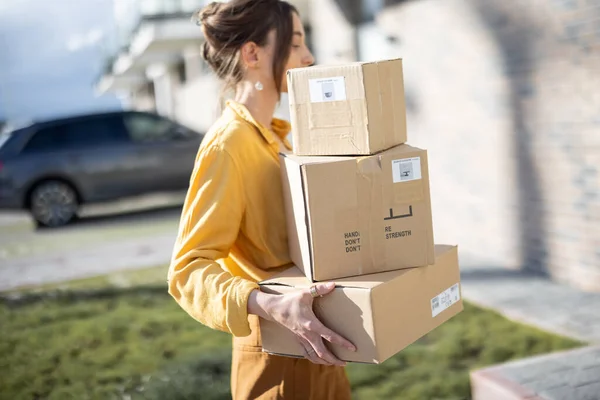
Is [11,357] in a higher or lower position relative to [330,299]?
lower

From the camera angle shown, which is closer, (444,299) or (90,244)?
(444,299)

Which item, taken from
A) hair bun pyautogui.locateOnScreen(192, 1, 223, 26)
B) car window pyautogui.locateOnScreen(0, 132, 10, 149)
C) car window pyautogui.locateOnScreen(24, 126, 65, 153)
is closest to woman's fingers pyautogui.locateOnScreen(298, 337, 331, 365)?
hair bun pyautogui.locateOnScreen(192, 1, 223, 26)

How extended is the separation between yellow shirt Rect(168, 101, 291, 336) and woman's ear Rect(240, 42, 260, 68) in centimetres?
13

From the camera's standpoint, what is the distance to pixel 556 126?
17.9ft

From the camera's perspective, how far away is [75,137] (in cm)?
1202

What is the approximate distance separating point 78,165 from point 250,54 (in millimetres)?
→ 10326

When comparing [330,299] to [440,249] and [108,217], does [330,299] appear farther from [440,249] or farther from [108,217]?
[108,217]

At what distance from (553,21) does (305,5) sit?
1210cm

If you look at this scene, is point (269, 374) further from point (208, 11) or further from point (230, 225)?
point (208, 11)

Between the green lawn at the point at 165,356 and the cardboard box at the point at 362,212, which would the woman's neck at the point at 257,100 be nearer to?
the cardboard box at the point at 362,212

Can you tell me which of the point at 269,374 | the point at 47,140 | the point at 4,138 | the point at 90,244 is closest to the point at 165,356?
the point at 269,374

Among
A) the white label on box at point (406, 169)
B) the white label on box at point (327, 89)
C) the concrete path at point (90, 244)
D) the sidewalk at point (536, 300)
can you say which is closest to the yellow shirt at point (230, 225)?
the white label on box at point (327, 89)

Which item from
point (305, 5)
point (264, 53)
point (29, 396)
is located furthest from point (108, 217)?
point (264, 53)

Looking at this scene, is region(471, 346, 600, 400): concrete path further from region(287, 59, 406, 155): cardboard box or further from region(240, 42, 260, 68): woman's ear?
region(240, 42, 260, 68): woman's ear
